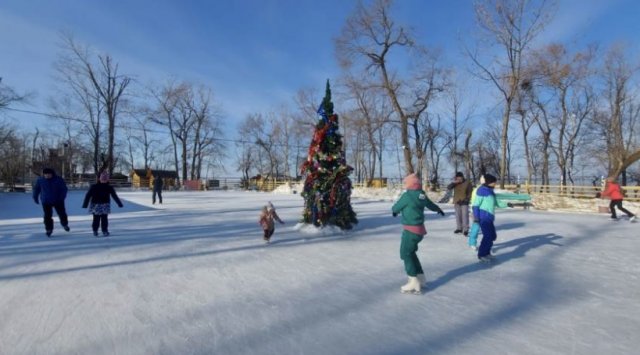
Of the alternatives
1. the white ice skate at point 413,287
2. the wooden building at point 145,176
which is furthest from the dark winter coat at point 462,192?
the wooden building at point 145,176

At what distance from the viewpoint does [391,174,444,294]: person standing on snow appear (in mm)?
4391

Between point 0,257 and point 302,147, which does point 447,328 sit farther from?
point 302,147

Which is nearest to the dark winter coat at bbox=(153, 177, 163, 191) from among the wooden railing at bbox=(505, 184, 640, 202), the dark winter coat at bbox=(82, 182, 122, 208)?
the dark winter coat at bbox=(82, 182, 122, 208)

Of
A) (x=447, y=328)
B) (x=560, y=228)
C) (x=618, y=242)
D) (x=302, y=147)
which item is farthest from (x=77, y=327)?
Result: (x=302, y=147)

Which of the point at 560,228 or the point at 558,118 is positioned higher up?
the point at 558,118

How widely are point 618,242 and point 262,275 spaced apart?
7640 mm

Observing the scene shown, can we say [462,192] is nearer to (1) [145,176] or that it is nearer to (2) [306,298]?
(2) [306,298]

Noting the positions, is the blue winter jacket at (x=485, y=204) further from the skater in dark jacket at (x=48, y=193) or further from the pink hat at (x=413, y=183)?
the skater in dark jacket at (x=48, y=193)

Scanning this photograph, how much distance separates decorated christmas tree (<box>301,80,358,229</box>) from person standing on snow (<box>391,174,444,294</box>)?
176 inches

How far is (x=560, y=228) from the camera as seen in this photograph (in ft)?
32.8

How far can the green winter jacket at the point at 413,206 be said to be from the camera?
175 inches

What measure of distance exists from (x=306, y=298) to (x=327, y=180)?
5032 millimetres

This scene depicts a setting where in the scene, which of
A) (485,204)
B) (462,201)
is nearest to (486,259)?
(485,204)

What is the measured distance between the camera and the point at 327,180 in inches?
356
